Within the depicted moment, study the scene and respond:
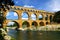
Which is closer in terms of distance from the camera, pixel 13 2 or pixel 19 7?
pixel 13 2

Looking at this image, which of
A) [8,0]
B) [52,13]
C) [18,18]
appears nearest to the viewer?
[8,0]

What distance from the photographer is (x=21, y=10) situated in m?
77.9

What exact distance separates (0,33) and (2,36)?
1.50 feet

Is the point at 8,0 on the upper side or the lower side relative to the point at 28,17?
upper

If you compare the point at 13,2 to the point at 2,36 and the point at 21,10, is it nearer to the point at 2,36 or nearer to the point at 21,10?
the point at 2,36

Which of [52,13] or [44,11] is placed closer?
[44,11]

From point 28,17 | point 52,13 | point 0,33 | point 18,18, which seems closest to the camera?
point 0,33

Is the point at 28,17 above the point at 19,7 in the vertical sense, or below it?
below

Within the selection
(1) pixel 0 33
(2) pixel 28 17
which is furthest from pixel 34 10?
(1) pixel 0 33

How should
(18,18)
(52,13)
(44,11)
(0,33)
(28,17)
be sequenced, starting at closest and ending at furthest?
(0,33), (18,18), (28,17), (44,11), (52,13)

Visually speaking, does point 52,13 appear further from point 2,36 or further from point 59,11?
point 2,36

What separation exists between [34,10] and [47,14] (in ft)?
41.9

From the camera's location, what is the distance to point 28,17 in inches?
3211

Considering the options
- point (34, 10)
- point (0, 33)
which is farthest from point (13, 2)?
point (34, 10)
